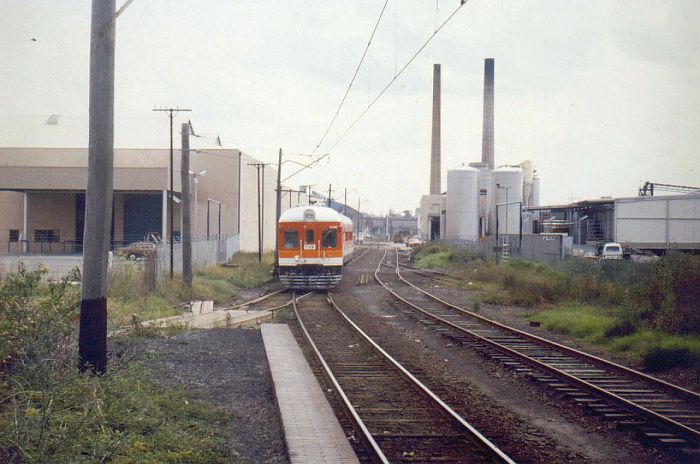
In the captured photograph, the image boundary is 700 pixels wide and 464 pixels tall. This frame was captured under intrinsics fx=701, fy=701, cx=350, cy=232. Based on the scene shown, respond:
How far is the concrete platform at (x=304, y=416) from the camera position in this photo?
6793 mm

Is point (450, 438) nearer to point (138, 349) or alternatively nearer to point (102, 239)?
point (102, 239)

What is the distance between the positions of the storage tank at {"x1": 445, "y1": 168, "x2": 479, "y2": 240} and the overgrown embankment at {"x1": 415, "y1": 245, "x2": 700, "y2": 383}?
34635mm

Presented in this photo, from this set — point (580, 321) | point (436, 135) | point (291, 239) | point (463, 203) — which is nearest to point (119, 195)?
point (291, 239)

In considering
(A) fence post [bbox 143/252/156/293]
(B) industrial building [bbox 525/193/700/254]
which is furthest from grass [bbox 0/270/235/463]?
(B) industrial building [bbox 525/193/700/254]

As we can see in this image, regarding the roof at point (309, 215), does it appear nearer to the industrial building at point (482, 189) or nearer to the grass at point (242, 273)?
the grass at point (242, 273)

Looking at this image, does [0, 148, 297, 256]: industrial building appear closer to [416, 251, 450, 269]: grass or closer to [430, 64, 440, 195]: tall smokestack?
[416, 251, 450, 269]: grass

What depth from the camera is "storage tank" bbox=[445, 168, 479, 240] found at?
6256 centimetres

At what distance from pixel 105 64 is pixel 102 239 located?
85.8 inches

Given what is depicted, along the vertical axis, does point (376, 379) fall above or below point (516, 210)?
below

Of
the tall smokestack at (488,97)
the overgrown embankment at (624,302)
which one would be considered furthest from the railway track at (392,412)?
the tall smokestack at (488,97)

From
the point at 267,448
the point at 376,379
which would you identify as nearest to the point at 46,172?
the point at 376,379

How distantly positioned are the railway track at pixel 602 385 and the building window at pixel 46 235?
38.2 meters

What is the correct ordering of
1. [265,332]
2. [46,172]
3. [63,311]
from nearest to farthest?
[63,311], [265,332], [46,172]

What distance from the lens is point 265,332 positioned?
1536 cm
